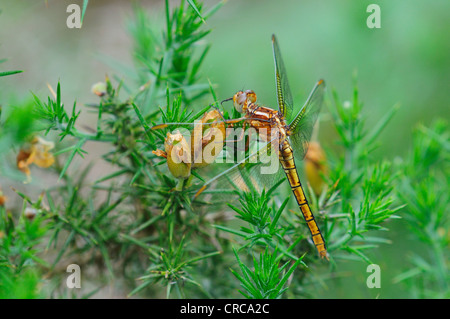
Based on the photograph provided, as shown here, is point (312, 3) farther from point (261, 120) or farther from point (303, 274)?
point (303, 274)

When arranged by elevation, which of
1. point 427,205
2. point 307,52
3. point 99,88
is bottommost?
point 427,205

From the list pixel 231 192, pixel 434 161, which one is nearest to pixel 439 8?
pixel 434 161

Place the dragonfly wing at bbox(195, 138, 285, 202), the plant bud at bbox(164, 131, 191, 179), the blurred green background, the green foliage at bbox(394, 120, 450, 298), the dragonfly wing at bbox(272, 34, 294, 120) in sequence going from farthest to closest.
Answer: the blurred green background
the green foliage at bbox(394, 120, 450, 298)
the dragonfly wing at bbox(272, 34, 294, 120)
the dragonfly wing at bbox(195, 138, 285, 202)
the plant bud at bbox(164, 131, 191, 179)

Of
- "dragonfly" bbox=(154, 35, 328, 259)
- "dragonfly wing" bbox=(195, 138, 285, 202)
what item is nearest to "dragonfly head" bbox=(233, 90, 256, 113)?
"dragonfly" bbox=(154, 35, 328, 259)

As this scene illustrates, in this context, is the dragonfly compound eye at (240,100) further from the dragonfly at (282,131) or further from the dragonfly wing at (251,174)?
the dragonfly wing at (251,174)

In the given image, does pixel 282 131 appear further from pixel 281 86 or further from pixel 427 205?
pixel 427 205

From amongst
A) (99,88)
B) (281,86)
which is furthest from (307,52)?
(99,88)

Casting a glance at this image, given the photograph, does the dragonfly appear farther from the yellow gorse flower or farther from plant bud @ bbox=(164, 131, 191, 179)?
the yellow gorse flower
